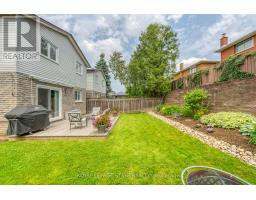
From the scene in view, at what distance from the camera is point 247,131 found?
204 inches

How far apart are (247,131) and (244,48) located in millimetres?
14976

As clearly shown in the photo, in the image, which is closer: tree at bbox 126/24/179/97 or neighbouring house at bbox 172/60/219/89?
neighbouring house at bbox 172/60/219/89

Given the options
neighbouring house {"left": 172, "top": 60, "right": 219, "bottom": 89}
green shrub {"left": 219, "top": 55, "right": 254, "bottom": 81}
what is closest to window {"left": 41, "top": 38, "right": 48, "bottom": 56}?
green shrub {"left": 219, "top": 55, "right": 254, "bottom": 81}

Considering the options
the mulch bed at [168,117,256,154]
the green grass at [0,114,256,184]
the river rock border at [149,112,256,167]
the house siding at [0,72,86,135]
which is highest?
the house siding at [0,72,86,135]

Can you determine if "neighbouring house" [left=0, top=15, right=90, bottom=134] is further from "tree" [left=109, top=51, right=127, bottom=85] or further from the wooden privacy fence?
"tree" [left=109, top=51, right=127, bottom=85]

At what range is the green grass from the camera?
305 cm

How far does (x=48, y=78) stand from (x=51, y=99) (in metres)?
1.41

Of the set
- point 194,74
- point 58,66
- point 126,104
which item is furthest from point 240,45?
point 58,66

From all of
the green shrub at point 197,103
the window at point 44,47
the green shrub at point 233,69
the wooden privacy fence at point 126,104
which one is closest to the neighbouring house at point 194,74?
the green shrub at point 233,69

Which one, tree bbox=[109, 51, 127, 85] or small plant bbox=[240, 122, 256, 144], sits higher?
tree bbox=[109, 51, 127, 85]

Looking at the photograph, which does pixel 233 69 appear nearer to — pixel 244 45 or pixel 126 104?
pixel 244 45

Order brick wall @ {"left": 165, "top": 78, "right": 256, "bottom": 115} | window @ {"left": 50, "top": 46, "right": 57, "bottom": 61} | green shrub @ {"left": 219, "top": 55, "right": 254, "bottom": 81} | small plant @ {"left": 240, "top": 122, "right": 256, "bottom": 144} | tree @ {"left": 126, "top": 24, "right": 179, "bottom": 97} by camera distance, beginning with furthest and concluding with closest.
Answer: tree @ {"left": 126, "top": 24, "right": 179, "bottom": 97}
window @ {"left": 50, "top": 46, "right": 57, "bottom": 61}
green shrub @ {"left": 219, "top": 55, "right": 254, "bottom": 81}
brick wall @ {"left": 165, "top": 78, "right": 256, "bottom": 115}
small plant @ {"left": 240, "top": 122, "right": 256, "bottom": 144}
